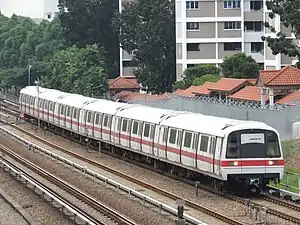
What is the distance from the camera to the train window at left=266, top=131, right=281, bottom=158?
24922mm

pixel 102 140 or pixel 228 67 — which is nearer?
pixel 102 140

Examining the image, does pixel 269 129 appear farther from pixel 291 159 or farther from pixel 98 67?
pixel 98 67

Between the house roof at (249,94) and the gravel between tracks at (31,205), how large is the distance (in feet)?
72.1

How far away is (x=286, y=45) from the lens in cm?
5212

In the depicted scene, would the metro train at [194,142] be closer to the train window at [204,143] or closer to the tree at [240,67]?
the train window at [204,143]

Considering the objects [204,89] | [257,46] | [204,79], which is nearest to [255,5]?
[257,46]

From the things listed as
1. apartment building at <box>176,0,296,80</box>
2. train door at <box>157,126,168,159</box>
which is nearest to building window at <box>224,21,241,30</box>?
apartment building at <box>176,0,296,80</box>

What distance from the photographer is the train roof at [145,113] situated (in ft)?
107

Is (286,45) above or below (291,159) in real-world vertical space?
above

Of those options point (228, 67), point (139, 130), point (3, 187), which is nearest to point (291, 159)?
point (139, 130)

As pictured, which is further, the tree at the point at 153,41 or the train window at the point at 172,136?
the tree at the point at 153,41

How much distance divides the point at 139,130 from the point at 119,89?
42387 millimetres

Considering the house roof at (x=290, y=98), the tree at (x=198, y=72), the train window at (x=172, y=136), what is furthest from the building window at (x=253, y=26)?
the train window at (x=172, y=136)

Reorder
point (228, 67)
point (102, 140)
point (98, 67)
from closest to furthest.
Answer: point (102, 140) < point (228, 67) < point (98, 67)
